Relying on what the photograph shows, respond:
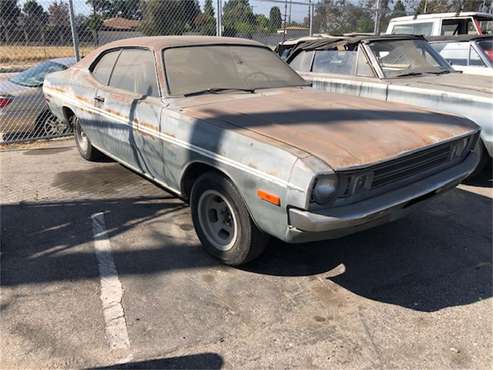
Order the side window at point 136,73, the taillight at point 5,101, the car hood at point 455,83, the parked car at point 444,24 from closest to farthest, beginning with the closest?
the side window at point 136,73, the car hood at point 455,83, the taillight at point 5,101, the parked car at point 444,24

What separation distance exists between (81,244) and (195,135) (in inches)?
56.4

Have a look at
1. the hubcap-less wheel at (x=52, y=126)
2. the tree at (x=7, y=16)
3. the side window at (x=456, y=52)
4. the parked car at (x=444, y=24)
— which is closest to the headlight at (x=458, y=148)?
the side window at (x=456, y=52)

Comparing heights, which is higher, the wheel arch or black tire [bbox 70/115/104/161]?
the wheel arch

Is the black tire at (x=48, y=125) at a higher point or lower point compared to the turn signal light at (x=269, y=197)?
lower

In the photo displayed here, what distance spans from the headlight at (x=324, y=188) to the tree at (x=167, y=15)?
8.27 m

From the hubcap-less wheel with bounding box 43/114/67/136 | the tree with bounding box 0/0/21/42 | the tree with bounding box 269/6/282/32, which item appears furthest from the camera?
the tree with bounding box 269/6/282/32

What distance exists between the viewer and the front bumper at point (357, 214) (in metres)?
2.52

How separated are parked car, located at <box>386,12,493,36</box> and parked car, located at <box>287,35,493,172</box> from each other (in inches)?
146

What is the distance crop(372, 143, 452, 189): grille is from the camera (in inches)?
109

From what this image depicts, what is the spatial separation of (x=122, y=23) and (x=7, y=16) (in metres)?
2.66

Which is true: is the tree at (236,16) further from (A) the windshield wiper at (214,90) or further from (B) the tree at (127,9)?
(A) the windshield wiper at (214,90)

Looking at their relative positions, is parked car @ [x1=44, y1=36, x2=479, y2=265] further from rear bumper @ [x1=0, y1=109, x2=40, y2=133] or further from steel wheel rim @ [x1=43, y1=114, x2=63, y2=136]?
steel wheel rim @ [x1=43, y1=114, x2=63, y2=136]

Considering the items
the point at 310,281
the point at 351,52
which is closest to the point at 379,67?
the point at 351,52

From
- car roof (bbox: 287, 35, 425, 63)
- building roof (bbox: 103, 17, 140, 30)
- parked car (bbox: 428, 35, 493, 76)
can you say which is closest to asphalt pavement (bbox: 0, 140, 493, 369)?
car roof (bbox: 287, 35, 425, 63)
